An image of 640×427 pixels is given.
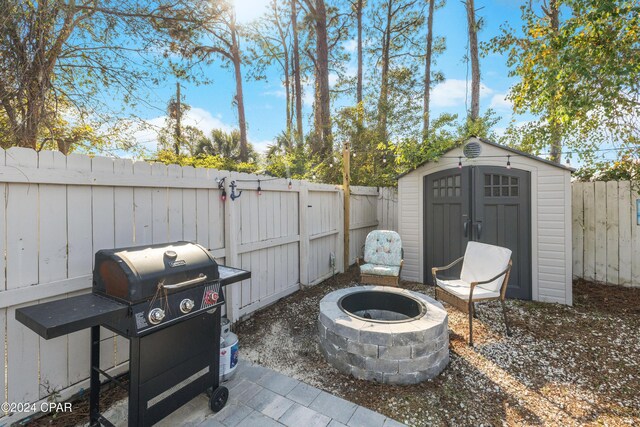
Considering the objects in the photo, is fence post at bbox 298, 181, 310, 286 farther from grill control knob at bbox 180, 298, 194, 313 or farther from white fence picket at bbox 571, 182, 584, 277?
white fence picket at bbox 571, 182, 584, 277

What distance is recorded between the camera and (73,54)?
3430 mm

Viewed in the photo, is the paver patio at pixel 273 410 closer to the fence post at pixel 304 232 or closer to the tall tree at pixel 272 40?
the fence post at pixel 304 232

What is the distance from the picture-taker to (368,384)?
7.75ft

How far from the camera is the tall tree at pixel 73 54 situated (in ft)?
9.05

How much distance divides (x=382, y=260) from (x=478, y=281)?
147cm

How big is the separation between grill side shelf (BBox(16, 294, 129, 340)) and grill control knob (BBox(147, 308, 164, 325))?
5.0 inches

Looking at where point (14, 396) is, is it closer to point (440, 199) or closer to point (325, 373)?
point (325, 373)

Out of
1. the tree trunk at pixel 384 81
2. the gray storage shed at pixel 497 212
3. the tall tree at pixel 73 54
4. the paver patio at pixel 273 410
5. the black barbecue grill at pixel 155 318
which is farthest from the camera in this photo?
the tree trunk at pixel 384 81

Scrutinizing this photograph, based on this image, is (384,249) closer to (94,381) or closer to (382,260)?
(382,260)

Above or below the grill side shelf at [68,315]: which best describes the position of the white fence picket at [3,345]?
below

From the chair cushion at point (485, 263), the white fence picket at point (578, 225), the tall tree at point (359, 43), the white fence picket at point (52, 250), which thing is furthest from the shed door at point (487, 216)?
the tall tree at point (359, 43)

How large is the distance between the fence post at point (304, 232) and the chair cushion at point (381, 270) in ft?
3.02

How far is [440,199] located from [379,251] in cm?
135

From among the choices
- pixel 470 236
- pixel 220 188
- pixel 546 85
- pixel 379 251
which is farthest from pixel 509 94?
pixel 220 188
